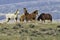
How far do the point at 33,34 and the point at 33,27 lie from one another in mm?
4012

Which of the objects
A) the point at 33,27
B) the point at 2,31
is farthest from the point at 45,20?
the point at 2,31

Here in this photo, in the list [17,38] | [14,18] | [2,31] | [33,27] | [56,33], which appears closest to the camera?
[17,38]

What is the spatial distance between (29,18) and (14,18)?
51.6 inches

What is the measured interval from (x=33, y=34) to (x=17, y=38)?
2.86 m

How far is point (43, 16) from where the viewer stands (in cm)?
3284

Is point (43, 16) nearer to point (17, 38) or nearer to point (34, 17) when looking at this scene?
point (34, 17)

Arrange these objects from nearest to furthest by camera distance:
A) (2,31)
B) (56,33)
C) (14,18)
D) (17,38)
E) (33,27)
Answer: (17,38) < (56,33) < (2,31) < (33,27) < (14,18)

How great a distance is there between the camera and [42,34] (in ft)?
70.7

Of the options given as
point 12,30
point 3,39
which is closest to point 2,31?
point 12,30

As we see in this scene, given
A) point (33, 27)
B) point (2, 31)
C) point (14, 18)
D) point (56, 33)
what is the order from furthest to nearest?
point (14, 18)
point (33, 27)
point (2, 31)
point (56, 33)

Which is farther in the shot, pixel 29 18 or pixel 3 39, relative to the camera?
pixel 29 18

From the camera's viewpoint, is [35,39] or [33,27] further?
[33,27]

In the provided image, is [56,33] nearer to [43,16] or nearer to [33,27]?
[33,27]

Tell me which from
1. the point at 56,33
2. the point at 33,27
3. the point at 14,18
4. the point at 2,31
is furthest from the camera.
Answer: the point at 14,18
